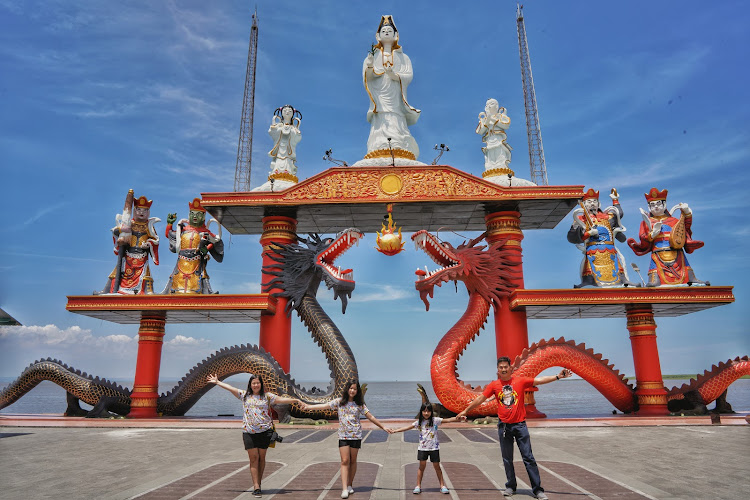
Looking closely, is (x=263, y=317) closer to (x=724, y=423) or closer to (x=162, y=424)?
(x=162, y=424)

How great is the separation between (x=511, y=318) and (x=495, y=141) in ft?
20.9

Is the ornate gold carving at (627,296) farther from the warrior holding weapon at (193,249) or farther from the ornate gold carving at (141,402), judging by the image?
the ornate gold carving at (141,402)

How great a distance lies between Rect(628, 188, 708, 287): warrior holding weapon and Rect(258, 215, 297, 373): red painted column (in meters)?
11.2

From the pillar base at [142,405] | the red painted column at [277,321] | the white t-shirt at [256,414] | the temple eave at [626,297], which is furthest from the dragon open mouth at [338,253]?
the white t-shirt at [256,414]

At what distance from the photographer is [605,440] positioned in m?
9.59

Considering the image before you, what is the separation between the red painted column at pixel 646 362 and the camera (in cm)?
1402

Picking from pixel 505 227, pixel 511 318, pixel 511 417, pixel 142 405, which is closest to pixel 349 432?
pixel 511 417

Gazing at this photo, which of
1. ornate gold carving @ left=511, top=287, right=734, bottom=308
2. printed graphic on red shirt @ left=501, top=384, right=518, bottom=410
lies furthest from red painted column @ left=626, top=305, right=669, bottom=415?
printed graphic on red shirt @ left=501, top=384, right=518, bottom=410

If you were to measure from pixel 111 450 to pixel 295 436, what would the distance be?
12.2 ft

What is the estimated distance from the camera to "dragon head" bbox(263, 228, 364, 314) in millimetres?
14500

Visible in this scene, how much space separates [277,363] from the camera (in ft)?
45.6

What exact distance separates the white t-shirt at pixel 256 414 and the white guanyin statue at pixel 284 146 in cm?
1193

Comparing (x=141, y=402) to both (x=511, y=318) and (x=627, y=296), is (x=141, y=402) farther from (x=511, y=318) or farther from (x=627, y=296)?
(x=627, y=296)

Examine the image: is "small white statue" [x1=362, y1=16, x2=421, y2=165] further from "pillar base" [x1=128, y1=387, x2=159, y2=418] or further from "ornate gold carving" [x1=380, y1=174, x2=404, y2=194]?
"pillar base" [x1=128, y1=387, x2=159, y2=418]
